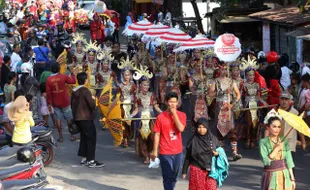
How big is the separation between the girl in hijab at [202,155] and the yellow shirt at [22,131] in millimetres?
3214

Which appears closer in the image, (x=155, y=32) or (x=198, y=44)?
(x=198, y=44)

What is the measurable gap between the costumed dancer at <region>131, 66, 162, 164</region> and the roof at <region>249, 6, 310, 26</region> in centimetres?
690

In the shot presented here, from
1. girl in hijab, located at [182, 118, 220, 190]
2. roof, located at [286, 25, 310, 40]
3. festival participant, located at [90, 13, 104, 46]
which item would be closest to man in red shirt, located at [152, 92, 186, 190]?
girl in hijab, located at [182, 118, 220, 190]

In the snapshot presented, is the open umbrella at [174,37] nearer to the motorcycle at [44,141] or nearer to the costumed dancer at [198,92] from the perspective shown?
the costumed dancer at [198,92]

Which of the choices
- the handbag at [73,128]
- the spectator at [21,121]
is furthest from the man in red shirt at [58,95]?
the spectator at [21,121]

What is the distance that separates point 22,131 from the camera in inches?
431

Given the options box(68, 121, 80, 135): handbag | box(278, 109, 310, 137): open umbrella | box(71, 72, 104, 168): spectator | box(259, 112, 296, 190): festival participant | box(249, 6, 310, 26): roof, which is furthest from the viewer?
box(249, 6, 310, 26): roof

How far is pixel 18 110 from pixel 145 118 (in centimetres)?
243

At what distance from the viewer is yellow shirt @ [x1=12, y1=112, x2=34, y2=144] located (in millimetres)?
10914

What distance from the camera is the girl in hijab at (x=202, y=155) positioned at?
883 cm

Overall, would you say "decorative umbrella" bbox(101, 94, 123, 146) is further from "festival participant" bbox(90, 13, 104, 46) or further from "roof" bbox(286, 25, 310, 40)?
"festival participant" bbox(90, 13, 104, 46)

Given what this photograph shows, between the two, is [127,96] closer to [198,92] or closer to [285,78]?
[198,92]

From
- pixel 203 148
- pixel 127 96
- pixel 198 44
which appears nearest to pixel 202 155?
pixel 203 148

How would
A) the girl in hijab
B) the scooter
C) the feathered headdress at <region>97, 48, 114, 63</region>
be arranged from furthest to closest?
1. the feathered headdress at <region>97, 48, 114, 63</region>
2. the scooter
3. the girl in hijab
